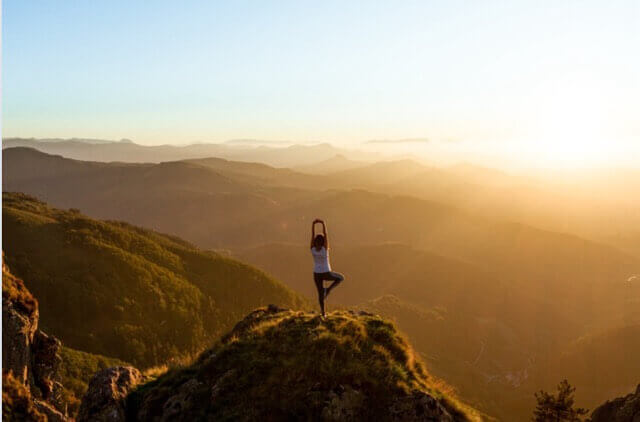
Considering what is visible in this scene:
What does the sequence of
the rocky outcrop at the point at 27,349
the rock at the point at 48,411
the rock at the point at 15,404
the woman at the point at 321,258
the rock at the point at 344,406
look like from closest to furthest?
the rock at the point at 15,404
the rock at the point at 344,406
the rock at the point at 48,411
the rocky outcrop at the point at 27,349
the woman at the point at 321,258

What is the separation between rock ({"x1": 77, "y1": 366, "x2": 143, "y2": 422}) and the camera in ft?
45.2

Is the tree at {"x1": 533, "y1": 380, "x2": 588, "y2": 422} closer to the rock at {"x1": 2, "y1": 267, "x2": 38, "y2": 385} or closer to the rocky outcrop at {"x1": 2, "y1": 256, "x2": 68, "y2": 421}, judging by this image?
the rocky outcrop at {"x1": 2, "y1": 256, "x2": 68, "y2": 421}

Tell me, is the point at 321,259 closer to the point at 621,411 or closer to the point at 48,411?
the point at 48,411

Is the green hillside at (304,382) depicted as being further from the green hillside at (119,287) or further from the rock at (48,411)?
the green hillside at (119,287)

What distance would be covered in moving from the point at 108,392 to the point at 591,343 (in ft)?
516

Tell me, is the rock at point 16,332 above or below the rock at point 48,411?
above

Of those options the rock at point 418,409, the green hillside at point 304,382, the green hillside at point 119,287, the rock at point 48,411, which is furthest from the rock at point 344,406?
the green hillside at point 119,287

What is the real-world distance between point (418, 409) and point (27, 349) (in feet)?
44.6

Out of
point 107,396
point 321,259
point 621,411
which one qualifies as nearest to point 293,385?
point 321,259

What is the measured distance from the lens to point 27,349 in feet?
49.0

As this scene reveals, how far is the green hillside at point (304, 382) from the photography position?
12797 mm

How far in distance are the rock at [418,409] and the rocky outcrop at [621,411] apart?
12.7 m

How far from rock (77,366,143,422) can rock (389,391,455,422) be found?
905cm

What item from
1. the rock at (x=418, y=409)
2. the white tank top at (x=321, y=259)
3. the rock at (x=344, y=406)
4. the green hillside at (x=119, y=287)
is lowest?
the green hillside at (x=119, y=287)
